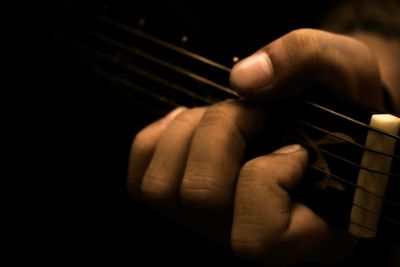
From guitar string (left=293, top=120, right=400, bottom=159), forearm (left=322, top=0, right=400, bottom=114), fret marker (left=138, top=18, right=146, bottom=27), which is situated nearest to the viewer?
guitar string (left=293, top=120, right=400, bottom=159)

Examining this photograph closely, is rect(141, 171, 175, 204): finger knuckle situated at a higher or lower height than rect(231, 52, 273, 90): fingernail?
lower

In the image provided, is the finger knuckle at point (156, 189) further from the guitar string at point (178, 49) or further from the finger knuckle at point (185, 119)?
the guitar string at point (178, 49)

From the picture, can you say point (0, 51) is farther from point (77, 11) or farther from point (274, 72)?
point (274, 72)

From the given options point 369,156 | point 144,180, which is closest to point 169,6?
point 144,180

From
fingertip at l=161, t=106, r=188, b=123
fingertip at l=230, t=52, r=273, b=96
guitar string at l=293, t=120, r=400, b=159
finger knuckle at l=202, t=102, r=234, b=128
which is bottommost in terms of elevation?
fingertip at l=161, t=106, r=188, b=123

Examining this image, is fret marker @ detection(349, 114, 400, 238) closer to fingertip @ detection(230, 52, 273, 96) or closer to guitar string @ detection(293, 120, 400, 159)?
guitar string @ detection(293, 120, 400, 159)

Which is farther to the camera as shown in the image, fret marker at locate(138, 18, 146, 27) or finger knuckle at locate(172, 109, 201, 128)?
fret marker at locate(138, 18, 146, 27)

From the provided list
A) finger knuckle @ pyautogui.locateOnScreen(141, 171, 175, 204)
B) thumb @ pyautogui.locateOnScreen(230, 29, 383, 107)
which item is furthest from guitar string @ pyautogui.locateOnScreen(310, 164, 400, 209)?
finger knuckle @ pyautogui.locateOnScreen(141, 171, 175, 204)

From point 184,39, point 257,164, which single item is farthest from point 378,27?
point 257,164
